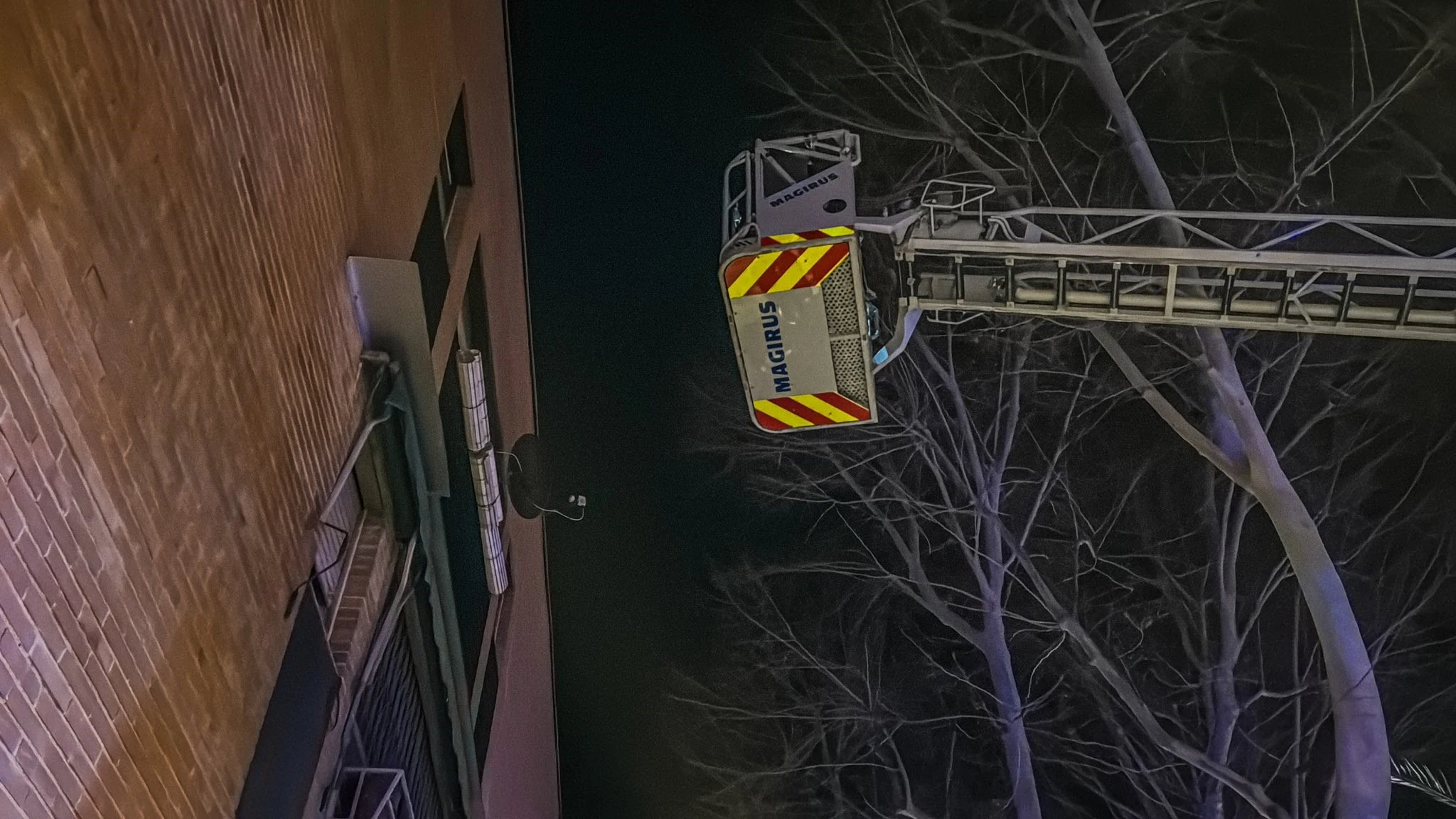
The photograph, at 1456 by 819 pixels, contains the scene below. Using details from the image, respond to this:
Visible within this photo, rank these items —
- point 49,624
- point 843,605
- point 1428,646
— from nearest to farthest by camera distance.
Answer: point 49,624 < point 1428,646 < point 843,605

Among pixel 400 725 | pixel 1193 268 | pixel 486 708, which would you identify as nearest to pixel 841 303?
pixel 1193 268

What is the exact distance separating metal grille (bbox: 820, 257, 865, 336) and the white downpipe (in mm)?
1178

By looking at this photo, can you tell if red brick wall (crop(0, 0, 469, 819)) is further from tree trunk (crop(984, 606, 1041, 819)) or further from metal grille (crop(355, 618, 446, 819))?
tree trunk (crop(984, 606, 1041, 819))

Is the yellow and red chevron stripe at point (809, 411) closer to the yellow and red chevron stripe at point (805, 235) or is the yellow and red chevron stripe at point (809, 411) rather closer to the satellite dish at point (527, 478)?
the yellow and red chevron stripe at point (805, 235)

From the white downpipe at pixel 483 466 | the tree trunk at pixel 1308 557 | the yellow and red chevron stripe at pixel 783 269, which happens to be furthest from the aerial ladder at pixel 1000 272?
the white downpipe at pixel 483 466

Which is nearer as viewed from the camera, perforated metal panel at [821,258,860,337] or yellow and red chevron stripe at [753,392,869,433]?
perforated metal panel at [821,258,860,337]

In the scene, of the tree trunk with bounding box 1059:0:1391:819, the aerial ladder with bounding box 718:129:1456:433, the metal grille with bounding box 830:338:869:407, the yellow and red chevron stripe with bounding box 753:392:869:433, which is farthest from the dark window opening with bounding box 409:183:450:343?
the tree trunk with bounding box 1059:0:1391:819

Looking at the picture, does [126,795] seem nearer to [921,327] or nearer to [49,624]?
[49,624]

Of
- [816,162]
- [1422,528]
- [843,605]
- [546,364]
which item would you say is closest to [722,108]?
[816,162]

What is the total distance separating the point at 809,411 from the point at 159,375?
2731 mm

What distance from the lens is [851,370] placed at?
4.11 m

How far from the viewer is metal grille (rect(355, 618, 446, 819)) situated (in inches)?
129

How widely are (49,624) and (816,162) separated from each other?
326cm

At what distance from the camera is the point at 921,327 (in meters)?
4.77
